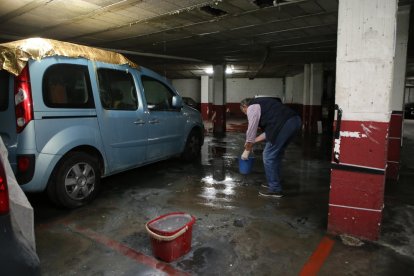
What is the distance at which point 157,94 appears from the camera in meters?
5.38

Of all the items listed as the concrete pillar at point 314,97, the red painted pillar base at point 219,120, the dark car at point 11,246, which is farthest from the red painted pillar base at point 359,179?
the concrete pillar at point 314,97

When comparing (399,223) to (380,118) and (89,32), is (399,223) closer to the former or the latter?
(380,118)

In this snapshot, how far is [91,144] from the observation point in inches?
152

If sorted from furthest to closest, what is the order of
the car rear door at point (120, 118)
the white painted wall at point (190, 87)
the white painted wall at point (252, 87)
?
the white painted wall at point (190, 87) → the white painted wall at point (252, 87) → the car rear door at point (120, 118)

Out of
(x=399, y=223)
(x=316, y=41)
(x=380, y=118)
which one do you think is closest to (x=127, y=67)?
(x=380, y=118)

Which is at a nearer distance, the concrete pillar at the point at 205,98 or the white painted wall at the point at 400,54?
the white painted wall at the point at 400,54

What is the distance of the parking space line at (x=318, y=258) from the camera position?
2.54 meters

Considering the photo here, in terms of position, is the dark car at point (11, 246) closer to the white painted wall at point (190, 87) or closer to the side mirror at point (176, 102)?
the side mirror at point (176, 102)

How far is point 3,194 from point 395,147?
6.02 metres

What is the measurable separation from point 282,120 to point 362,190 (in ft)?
4.84

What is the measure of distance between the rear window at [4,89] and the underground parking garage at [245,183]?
0.02m

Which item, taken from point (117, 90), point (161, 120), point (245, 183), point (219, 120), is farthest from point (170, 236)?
point (219, 120)

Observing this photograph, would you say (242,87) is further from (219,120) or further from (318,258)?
(318,258)

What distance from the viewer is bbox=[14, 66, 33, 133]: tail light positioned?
10.5ft
